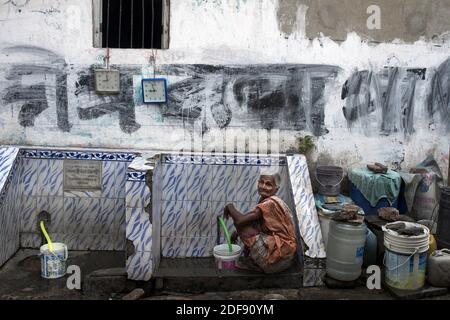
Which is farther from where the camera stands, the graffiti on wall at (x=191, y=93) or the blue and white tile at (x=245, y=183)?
the graffiti on wall at (x=191, y=93)

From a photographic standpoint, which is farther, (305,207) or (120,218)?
(120,218)

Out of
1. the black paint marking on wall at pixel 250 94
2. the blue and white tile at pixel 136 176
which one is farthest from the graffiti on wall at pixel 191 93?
the blue and white tile at pixel 136 176

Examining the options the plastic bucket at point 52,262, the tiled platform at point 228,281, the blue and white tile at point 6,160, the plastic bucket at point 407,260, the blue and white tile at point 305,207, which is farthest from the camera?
the blue and white tile at point 6,160

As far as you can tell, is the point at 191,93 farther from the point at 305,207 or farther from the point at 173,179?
the point at 305,207

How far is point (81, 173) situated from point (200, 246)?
6.74ft

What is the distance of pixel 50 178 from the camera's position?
274 inches

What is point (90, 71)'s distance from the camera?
707cm

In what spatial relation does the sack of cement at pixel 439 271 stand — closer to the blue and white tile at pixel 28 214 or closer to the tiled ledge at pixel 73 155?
the tiled ledge at pixel 73 155

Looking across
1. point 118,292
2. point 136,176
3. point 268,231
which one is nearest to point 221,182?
point 268,231

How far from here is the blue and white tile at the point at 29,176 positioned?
6.95 metres

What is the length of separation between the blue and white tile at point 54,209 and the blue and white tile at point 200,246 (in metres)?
1.88

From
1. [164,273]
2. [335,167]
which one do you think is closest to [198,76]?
[335,167]

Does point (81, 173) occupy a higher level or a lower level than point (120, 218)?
higher

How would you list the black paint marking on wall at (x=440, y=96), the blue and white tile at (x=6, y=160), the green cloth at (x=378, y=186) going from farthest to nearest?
the black paint marking on wall at (x=440, y=96) < the green cloth at (x=378, y=186) < the blue and white tile at (x=6, y=160)
